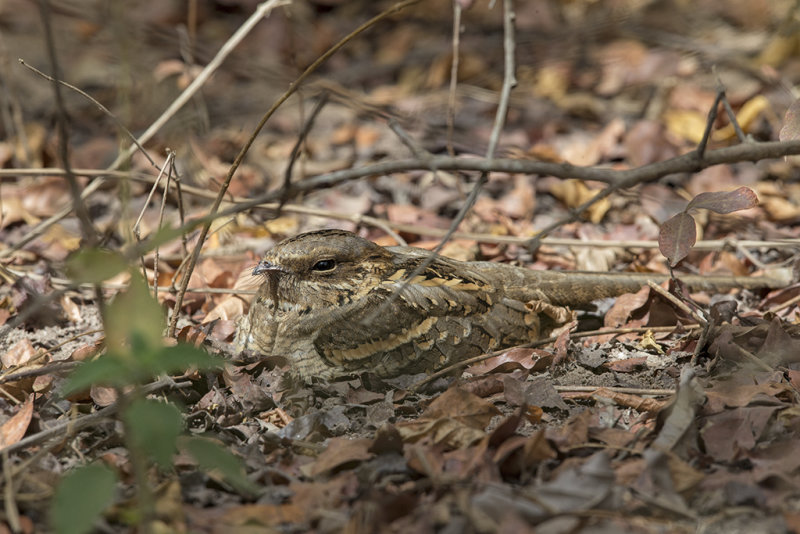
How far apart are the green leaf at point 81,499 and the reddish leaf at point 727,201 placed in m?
2.00

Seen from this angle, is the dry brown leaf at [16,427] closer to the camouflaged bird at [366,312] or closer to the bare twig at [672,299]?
the camouflaged bird at [366,312]

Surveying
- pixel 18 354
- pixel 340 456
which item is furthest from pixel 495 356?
pixel 18 354

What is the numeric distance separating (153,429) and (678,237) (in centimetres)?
190

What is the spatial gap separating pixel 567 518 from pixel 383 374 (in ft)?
4.45

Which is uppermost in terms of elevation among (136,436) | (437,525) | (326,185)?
(326,185)

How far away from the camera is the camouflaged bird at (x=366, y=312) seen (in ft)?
10.8

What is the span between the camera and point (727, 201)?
278cm

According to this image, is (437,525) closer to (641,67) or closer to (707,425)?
(707,425)

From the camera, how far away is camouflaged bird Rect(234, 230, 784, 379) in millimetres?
3285

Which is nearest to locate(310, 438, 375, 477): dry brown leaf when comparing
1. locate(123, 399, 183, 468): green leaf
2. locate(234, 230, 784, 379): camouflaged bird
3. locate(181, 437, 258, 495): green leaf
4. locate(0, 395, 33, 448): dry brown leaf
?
locate(181, 437, 258, 495): green leaf

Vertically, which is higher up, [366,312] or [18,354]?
[366,312]

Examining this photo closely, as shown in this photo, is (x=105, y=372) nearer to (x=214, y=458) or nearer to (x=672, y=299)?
(x=214, y=458)

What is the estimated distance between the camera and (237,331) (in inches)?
141

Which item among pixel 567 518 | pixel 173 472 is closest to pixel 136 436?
pixel 173 472
